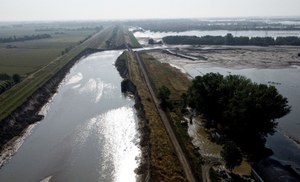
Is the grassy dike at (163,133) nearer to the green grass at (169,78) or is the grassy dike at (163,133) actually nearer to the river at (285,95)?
the green grass at (169,78)

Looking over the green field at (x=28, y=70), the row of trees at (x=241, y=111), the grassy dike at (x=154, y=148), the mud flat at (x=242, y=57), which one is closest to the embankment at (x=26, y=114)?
the green field at (x=28, y=70)

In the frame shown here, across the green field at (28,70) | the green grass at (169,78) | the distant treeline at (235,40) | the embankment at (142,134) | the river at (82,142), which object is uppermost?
the distant treeline at (235,40)

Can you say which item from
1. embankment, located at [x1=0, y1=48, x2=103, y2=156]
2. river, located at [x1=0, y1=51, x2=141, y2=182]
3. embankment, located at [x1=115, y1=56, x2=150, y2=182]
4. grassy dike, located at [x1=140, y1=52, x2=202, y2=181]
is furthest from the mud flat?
embankment, located at [x1=0, y1=48, x2=103, y2=156]

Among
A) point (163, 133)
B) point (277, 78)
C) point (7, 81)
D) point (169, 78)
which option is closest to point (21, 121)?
point (7, 81)

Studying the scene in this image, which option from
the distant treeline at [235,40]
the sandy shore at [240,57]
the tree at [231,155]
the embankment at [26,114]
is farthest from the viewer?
the distant treeline at [235,40]

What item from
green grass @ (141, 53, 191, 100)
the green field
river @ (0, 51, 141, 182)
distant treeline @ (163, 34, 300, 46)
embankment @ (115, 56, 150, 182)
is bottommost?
river @ (0, 51, 141, 182)

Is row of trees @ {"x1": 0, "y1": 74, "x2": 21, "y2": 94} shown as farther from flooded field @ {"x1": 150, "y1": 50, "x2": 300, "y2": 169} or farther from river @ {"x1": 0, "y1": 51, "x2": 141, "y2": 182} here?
flooded field @ {"x1": 150, "y1": 50, "x2": 300, "y2": 169}
